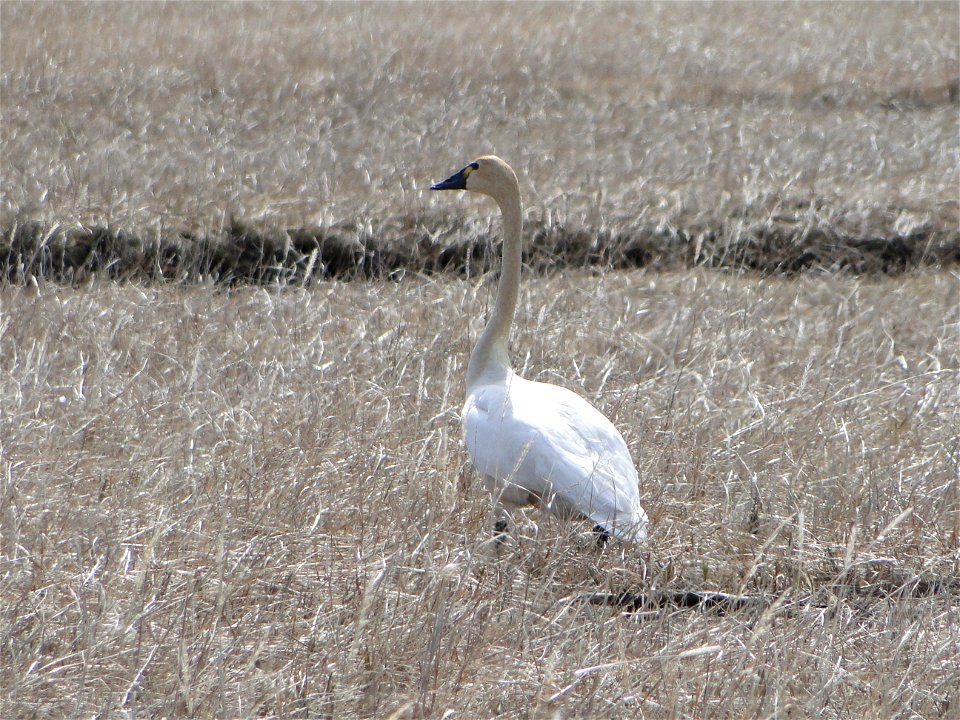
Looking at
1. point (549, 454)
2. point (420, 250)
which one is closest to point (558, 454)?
point (549, 454)

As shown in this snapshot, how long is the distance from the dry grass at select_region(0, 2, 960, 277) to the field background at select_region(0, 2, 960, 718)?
2.0 inches

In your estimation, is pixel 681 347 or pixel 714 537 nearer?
pixel 714 537

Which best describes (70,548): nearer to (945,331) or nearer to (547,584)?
(547,584)

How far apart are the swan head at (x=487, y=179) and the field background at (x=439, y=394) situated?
2.99 feet

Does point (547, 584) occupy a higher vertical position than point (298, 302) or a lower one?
higher

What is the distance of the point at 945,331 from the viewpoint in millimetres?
6590

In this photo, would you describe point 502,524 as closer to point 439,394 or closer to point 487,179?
point 439,394

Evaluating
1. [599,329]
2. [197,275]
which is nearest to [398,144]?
[197,275]

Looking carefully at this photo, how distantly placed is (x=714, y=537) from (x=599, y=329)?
230 cm

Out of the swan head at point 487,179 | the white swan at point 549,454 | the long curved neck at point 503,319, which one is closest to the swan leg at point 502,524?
the white swan at point 549,454

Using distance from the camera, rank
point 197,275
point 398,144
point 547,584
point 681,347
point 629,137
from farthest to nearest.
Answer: point 629,137 < point 398,144 < point 197,275 < point 681,347 < point 547,584

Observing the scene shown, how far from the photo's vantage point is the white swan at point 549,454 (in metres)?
3.63

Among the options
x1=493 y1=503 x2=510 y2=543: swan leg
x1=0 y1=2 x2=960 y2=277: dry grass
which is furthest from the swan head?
x1=0 y1=2 x2=960 y2=277: dry grass

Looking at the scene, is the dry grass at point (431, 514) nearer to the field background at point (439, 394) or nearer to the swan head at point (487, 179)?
the field background at point (439, 394)
